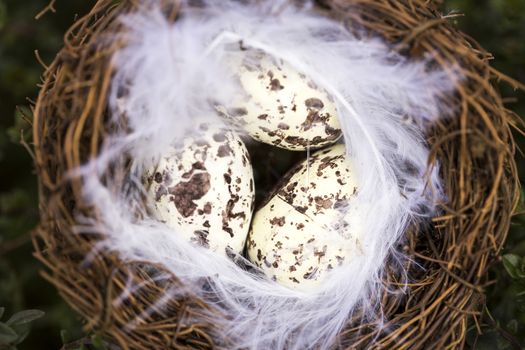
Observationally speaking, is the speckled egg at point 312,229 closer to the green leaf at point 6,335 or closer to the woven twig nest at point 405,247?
the woven twig nest at point 405,247

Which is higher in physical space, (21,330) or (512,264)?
(21,330)

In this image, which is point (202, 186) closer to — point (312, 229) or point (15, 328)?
point (312, 229)

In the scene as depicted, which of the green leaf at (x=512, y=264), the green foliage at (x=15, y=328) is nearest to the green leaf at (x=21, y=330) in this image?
the green foliage at (x=15, y=328)

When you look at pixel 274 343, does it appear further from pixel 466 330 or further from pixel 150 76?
pixel 150 76

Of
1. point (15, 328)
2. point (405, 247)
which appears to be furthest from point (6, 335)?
point (405, 247)

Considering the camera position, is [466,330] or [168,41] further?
[466,330]

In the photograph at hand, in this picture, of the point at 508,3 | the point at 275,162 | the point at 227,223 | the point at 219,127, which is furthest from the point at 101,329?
the point at 508,3
